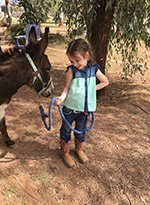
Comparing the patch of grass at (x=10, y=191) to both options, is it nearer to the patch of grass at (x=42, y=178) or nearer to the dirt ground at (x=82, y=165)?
the dirt ground at (x=82, y=165)

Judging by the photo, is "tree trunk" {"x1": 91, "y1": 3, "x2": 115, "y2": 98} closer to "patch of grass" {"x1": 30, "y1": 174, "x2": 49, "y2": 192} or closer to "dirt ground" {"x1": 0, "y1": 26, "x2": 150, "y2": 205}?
"dirt ground" {"x1": 0, "y1": 26, "x2": 150, "y2": 205}

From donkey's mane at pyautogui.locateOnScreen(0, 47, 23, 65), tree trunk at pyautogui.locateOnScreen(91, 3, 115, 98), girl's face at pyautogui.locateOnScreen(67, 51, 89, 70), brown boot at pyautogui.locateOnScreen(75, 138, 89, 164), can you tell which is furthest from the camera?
tree trunk at pyautogui.locateOnScreen(91, 3, 115, 98)

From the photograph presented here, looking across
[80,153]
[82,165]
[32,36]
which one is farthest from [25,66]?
[82,165]

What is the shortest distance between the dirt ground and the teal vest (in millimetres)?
1188

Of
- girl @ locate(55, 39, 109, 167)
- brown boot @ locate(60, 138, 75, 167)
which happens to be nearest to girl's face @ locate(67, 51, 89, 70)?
girl @ locate(55, 39, 109, 167)

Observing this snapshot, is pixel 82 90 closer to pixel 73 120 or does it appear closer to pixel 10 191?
pixel 73 120

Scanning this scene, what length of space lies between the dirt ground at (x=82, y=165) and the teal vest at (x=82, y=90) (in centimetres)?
119

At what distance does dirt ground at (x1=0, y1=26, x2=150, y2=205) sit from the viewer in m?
2.57

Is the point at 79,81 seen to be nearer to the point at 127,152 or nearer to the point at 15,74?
the point at 15,74

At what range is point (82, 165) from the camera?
3.16m

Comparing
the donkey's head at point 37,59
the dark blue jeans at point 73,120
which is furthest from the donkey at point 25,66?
the dark blue jeans at point 73,120

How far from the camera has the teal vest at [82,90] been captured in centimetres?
259

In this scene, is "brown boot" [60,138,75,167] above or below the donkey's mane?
below

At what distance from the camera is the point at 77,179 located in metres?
2.86
